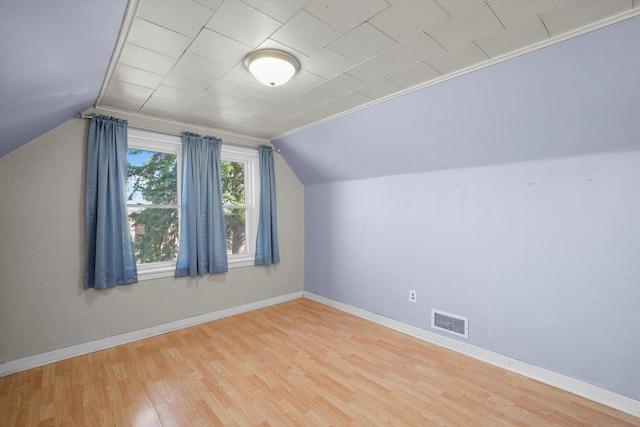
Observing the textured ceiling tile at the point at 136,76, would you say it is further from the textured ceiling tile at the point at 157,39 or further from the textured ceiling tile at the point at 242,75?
the textured ceiling tile at the point at 242,75

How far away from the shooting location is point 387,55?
6.13ft

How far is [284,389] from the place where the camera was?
2.12 m

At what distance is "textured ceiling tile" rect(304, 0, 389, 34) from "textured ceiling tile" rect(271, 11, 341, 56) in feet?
0.15

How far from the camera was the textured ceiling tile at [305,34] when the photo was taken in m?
1.53

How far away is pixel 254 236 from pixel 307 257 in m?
0.91

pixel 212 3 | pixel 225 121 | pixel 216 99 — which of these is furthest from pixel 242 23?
pixel 225 121

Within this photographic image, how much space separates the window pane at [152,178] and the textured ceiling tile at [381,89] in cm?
234

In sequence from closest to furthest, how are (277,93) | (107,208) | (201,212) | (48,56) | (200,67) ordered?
(48,56), (200,67), (277,93), (107,208), (201,212)

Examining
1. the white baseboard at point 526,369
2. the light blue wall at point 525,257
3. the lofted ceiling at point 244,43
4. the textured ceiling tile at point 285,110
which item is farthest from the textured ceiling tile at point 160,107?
the white baseboard at point 526,369

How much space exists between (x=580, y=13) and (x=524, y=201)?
131 cm

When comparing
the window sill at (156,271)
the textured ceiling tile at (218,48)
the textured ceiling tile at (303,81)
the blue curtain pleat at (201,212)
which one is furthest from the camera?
the blue curtain pleat at (201,212)

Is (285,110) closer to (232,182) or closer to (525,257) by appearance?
(232,182)

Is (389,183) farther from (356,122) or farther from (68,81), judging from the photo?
(68,81)

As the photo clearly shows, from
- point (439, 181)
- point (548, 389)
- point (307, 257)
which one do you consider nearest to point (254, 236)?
point (307, 257)
